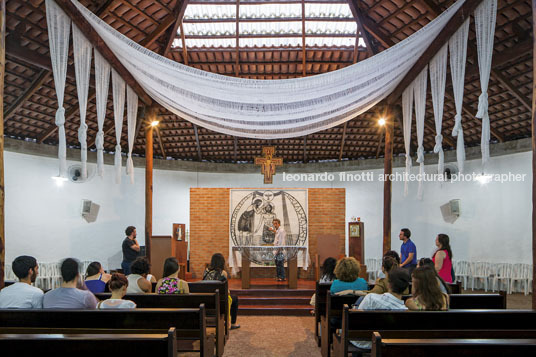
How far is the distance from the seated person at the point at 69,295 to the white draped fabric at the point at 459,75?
193 inches

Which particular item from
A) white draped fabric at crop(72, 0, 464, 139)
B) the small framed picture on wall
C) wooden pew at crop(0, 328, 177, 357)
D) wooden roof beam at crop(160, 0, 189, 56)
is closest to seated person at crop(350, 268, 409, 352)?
wooden pew at crop(0, 328, 177, 357)

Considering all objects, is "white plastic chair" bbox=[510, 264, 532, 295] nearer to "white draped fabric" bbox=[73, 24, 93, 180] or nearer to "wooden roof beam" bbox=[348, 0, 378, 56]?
"wooden roof beam" bbox=[348, 0, 378, 56]

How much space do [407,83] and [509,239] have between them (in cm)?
586

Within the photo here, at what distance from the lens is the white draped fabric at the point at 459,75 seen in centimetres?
598

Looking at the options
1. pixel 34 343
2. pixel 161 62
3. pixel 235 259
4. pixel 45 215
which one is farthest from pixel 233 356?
pixel 45 215

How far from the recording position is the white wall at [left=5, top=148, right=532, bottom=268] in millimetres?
10898

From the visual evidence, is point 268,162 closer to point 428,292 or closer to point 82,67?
point 82,67

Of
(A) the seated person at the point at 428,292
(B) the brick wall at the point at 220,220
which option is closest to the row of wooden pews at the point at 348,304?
(A) the seated person at the point at 428,292

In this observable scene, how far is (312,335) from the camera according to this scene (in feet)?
21.7

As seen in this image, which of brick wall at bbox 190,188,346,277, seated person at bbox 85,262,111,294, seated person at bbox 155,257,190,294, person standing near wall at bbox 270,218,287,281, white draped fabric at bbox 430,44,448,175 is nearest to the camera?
seated person at bbox 155,257,190,294

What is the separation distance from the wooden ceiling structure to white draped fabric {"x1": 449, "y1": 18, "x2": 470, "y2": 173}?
1.56 m

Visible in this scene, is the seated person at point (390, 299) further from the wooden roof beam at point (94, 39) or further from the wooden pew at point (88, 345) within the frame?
the wooden roof beam at point (94, 39)

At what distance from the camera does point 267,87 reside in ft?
20.1

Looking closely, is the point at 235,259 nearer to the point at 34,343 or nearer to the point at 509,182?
the point at 509,182
